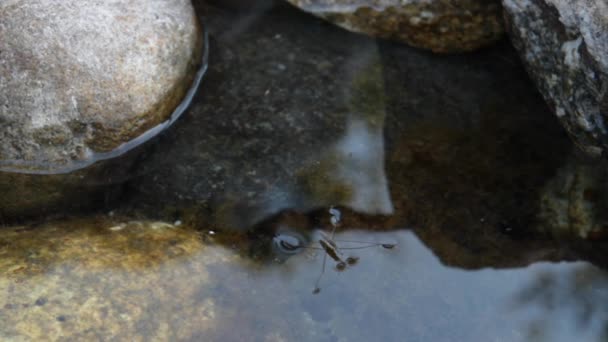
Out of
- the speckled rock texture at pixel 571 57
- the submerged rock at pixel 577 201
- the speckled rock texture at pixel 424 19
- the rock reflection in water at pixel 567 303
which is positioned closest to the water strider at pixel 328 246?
the rock reflection in water at pixel 567 303

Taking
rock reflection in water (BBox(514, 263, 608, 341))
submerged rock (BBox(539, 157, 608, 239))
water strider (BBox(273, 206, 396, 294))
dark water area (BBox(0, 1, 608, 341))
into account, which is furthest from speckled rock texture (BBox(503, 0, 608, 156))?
water strider (BBox(273, 206, 396, 294))

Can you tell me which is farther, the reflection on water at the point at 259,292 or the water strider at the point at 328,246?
the water strider at the point at 328,246

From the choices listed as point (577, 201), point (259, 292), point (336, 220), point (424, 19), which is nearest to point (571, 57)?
point (577, 201)

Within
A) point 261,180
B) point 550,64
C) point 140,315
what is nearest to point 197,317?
point 140,315

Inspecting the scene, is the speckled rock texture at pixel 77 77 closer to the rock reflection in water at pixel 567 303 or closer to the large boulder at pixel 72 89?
the large boulder at pixel 72 89

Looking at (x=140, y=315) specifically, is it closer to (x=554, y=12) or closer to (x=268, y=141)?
(x=268, y=141)

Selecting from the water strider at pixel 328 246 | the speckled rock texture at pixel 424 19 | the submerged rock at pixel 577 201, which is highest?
the speckled rock texture at pixel 424 19
